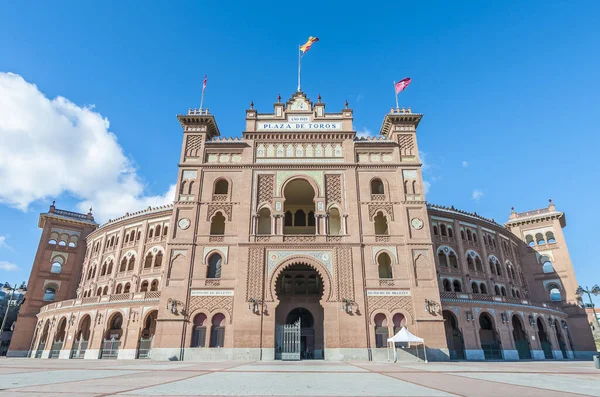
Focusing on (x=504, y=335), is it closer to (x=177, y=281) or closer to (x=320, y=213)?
(x=320, y=213)

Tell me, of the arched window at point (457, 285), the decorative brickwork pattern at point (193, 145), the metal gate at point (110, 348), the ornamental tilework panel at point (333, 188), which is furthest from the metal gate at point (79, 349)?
the arched window at point (457, 285)

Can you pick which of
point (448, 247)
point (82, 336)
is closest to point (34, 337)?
point (82, 336)

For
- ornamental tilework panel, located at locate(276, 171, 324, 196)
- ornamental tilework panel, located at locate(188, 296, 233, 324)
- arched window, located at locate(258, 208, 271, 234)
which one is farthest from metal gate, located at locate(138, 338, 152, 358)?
ornamental tilework panel, located at locate(276, 171, 324, 196)

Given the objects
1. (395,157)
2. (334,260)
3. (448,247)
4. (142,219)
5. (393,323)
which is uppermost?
(395,157)

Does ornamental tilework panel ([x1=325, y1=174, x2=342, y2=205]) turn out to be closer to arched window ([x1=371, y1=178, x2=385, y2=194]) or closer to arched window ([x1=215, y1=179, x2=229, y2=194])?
arched window ([x1=371, y1=178, x2=385, y2=194])

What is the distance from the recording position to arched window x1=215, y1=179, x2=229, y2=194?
30.9 m

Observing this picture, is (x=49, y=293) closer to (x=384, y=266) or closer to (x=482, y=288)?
(x=384, y=266)

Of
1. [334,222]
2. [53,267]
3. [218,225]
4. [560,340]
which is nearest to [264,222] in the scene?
[218,225]

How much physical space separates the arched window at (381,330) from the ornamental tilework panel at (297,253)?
518 centimetres

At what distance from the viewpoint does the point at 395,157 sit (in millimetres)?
30703

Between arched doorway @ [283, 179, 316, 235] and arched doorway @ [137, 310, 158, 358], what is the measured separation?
14899 mm

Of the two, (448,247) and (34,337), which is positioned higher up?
(448,247)

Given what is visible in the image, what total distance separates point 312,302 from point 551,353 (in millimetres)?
25806

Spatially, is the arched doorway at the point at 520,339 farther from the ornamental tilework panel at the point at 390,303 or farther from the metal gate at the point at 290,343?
the metal gate at the point at 290,343
